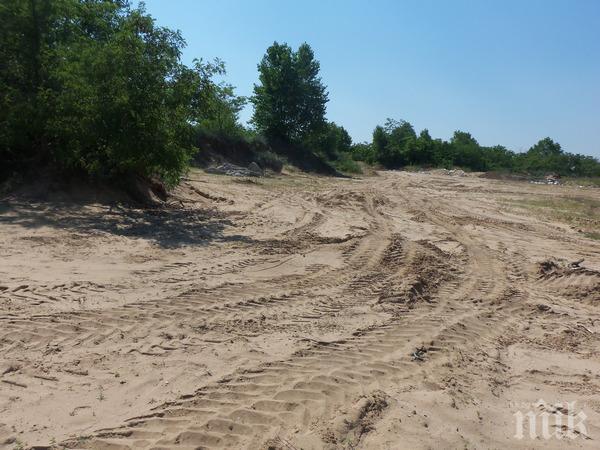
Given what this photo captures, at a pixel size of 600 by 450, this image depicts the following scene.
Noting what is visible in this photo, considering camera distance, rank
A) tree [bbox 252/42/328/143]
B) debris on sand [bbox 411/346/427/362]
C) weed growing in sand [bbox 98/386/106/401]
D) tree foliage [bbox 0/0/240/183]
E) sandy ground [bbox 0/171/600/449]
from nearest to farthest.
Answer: sandy ground [bbox 0/171/600/449]
weed growing in sand [bbox 98/386/106/401]
debris on sand [bbox 411/346/427/362]
tree foliage [bbox 0/0/240/183]
tree [bbox 252/42/328/143]

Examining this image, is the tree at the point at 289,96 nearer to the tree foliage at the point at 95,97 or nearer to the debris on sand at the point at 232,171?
the debris on sand at the point at 232,171

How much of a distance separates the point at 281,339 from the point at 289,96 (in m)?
36.6

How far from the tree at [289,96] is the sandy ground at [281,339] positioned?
30943 mm

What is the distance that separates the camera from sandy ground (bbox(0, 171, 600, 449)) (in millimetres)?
4004

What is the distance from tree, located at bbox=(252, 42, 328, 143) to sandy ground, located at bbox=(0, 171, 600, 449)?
3094 centimetres

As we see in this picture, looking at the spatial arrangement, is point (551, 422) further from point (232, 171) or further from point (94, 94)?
point (232, 171)

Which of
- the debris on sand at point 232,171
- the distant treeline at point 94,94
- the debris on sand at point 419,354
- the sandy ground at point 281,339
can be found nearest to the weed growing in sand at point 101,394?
the sandy ground at point 281,339

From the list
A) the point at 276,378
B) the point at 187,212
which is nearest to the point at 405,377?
the point at 276,378

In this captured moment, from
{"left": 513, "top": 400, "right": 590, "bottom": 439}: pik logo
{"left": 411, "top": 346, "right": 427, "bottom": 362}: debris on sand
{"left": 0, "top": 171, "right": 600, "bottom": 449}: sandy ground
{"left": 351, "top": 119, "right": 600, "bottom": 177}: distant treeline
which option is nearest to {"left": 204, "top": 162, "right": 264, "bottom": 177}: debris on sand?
{"left": 0, "top": 171, "right": 600, "bottom": 449}: sandy ground

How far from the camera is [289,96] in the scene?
4059 centimetres

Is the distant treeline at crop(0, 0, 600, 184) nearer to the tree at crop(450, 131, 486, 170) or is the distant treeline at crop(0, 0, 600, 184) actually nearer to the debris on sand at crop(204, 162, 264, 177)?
the debris on sand at crop(204, 162, 264, 177)

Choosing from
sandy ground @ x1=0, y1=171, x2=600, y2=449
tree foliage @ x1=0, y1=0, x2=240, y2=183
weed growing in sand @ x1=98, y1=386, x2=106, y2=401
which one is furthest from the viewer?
tree foliage @ x1=0, y1=0, x2=240, y2=183

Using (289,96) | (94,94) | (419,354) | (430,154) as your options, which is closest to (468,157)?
(430,154)

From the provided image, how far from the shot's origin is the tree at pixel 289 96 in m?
40.7
